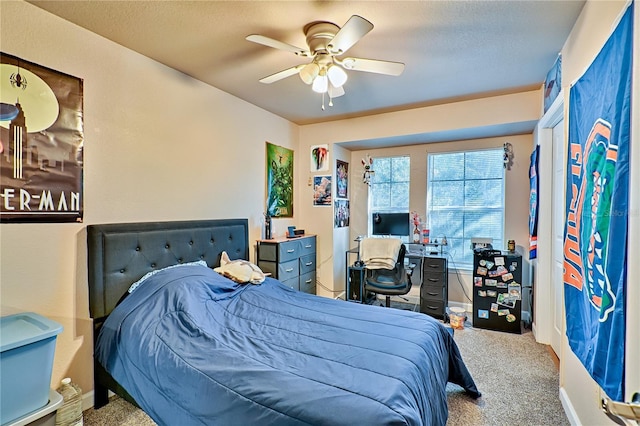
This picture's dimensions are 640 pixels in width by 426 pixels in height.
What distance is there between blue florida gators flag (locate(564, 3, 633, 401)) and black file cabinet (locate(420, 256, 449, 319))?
185 cm

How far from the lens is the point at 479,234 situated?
4062 millimetres

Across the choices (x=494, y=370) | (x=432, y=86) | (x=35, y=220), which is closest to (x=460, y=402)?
(x=494, y=370)

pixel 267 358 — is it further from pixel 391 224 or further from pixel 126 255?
pixel 391 224

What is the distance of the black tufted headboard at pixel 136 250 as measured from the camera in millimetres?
2047

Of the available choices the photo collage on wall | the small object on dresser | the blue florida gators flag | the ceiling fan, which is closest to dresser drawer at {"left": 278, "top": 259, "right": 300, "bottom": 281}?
the photo collage on wall

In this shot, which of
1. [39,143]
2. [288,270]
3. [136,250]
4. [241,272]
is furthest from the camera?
[288,270]

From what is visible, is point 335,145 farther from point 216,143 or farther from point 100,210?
point 100,210

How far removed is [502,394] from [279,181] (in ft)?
10.3

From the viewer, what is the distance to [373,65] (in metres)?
2.08

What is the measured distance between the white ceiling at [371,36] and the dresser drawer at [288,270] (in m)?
1.93

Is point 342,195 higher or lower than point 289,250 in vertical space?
higher

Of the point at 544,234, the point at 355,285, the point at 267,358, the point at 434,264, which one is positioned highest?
the point at 544,234

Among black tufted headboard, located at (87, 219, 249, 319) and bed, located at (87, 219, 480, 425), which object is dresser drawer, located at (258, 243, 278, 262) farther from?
bed, located at (87, 219, 480, 425)

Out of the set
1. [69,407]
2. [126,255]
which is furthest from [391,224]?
[69,407]
